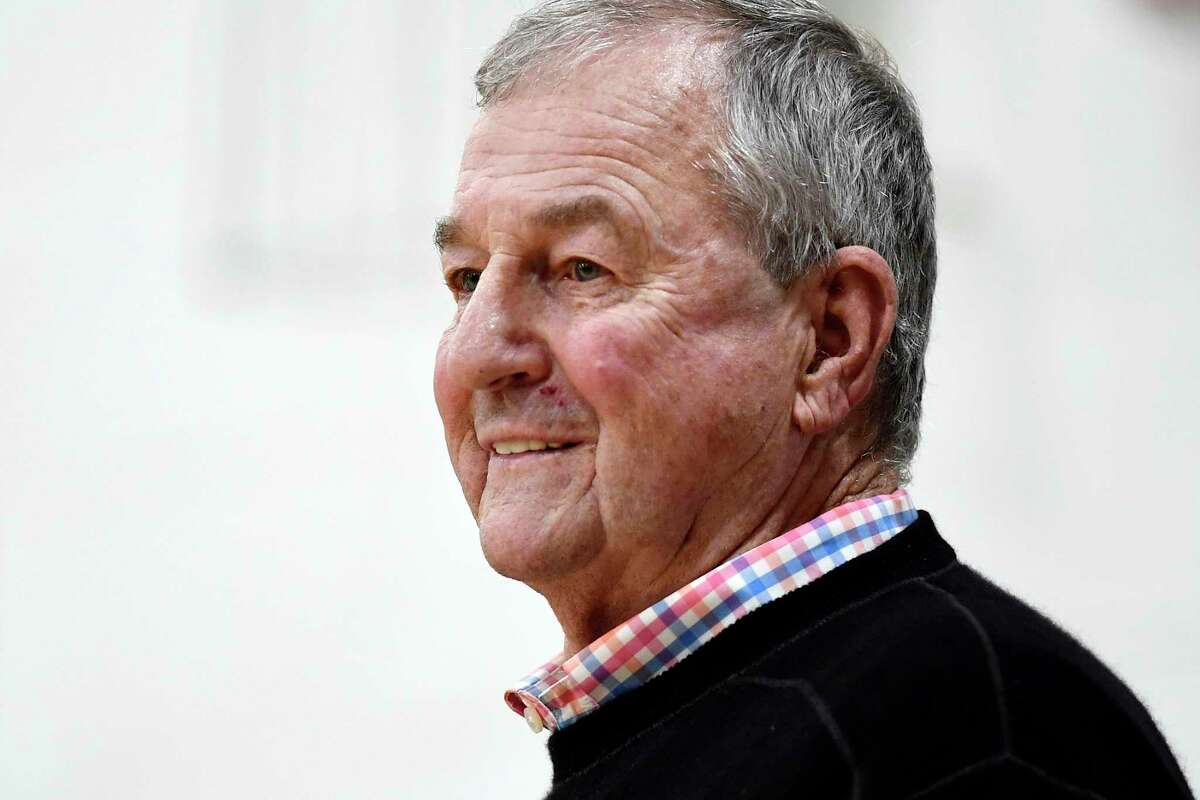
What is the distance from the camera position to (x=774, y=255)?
139 centimetres

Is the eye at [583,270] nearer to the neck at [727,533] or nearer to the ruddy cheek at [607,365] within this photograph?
the ruddy cheek at [607,365]

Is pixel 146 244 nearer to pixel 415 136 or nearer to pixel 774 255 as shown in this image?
pixel 415 136

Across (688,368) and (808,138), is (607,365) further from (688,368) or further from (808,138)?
(808,138)

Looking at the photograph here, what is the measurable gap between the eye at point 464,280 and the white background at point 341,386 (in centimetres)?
149

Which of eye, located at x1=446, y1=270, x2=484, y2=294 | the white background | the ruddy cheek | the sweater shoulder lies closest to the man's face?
the ruddy cheek

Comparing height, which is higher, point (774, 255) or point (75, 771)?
point (774, 255)

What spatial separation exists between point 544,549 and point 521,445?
0.38ft

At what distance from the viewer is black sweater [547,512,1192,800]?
1085mm

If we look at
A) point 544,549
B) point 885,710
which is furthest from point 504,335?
point 885,710

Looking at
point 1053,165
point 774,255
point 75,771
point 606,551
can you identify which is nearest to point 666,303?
point 774,255

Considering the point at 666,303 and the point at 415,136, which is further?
the point at 415,136

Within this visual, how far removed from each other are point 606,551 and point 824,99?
1.66 feet

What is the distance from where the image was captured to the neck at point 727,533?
1388 mm

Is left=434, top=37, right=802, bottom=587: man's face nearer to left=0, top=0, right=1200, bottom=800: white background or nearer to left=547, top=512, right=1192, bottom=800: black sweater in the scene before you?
left=547, top=512, right=1192, bottom=800: black sweater
